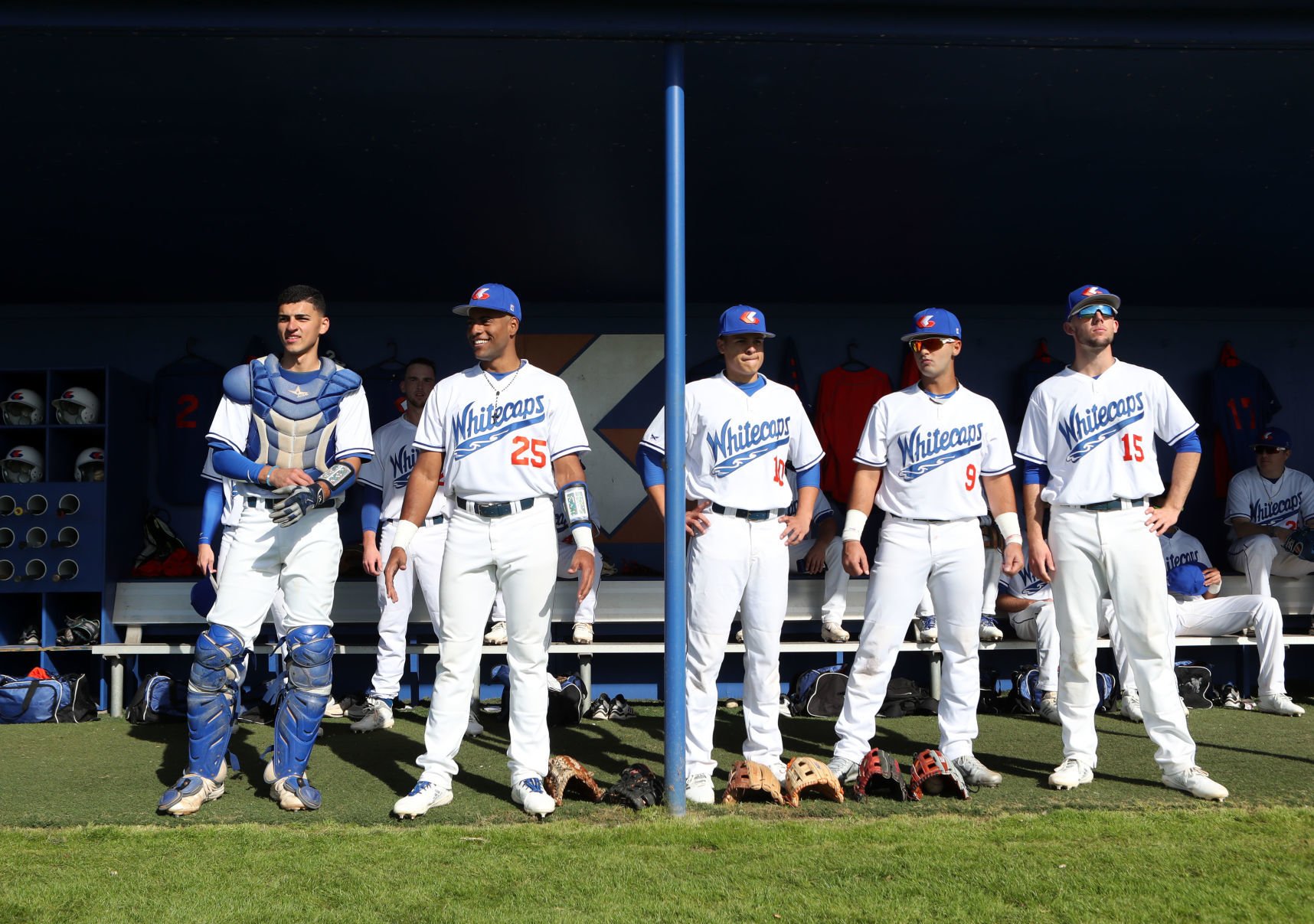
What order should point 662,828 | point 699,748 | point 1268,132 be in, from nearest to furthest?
1. point 662,828
2. point 699,748
3. point 1268,132

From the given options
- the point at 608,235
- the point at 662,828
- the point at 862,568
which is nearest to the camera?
the point at 662,828

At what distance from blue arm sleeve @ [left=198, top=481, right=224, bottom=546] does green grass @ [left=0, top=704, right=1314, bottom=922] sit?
1.03 meters

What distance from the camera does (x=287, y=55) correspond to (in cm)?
409

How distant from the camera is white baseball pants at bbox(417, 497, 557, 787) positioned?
12.6 feet

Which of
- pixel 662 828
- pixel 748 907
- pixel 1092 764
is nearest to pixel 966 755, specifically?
pixel 1092 764

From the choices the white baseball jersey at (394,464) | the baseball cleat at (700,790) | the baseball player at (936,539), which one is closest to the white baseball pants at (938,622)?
the baseball player at (936,539)

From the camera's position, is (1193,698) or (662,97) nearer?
(662,97)

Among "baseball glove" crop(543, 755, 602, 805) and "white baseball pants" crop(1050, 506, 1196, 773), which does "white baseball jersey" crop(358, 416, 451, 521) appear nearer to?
"baseball glove" crop(543, 755, 602, 805)

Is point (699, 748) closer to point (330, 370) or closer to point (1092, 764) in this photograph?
point (1092, 764)

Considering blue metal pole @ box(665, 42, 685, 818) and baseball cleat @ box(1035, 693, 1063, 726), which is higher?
blue metal pole @ box(665, 42, 685, 818)

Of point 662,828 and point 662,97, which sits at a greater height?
point 662,97

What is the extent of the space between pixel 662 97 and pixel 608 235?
174cm

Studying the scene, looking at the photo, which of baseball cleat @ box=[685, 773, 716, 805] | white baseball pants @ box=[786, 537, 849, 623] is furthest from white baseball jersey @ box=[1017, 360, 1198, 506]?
white baseball pants @ box=[786, 537, 849, 623]

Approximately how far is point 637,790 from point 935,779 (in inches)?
45.2
